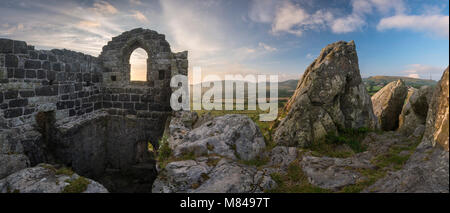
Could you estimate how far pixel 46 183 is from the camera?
4543 mm

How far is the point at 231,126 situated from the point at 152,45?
5.77 m

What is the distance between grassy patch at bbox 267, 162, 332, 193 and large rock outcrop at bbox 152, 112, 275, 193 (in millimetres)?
188

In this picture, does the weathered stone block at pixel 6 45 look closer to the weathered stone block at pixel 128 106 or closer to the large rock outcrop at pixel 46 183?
the large rock outcrop at pixel 46 183

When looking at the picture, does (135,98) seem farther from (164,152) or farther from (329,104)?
(329,104)

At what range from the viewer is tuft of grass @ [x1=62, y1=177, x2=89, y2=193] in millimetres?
4355

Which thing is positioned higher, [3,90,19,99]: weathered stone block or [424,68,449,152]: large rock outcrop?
[3,90,19,99]: weathered stone block

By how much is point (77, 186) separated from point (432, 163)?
263 inches

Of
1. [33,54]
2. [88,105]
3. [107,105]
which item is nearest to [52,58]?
[33,54]

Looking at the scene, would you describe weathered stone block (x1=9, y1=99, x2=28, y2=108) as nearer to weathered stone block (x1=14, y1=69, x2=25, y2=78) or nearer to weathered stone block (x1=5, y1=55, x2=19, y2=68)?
weathered stone block (x1=14, y1=69, x2=25, y2=78)

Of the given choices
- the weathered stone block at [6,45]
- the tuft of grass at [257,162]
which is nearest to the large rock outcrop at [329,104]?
the tuft of grass at [257,162]

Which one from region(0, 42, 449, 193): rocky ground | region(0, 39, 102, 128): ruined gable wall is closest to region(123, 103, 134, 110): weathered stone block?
region(0, 39, 102, 128): ruined gable wall

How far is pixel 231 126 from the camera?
6.50 metres

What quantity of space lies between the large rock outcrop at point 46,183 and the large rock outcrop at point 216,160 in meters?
1.56

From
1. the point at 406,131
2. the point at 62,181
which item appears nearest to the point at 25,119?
the point at 62,181
